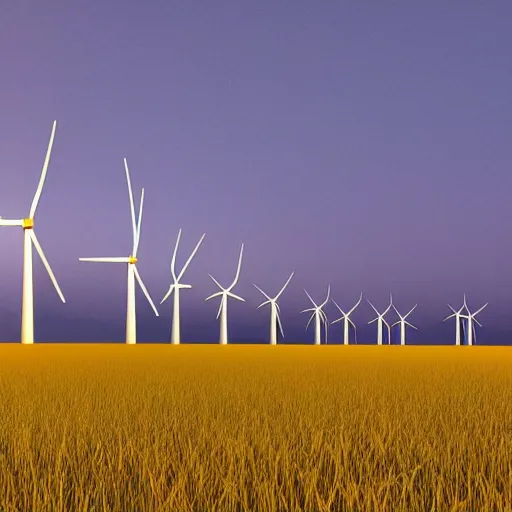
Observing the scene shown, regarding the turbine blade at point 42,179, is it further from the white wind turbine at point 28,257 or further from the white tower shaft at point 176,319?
the white tower shaft at point 176,319

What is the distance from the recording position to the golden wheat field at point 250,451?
553 cm

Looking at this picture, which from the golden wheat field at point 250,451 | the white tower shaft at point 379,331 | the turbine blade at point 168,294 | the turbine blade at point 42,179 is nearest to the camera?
the golden wheat field at point 250,451

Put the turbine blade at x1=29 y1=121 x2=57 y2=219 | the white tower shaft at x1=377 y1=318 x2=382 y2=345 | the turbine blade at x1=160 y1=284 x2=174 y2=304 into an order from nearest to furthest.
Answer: the turbine blade at x1=29 y1=121 x2=57 y2=219 → the turbine blade at x1=160 y1=284 x2=174 y2=304 → the white tower shaft at x1=377 y1=318 x2=382 y2=345

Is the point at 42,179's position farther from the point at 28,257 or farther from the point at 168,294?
the point at 168,294

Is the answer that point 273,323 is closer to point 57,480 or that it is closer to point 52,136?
point 52,136

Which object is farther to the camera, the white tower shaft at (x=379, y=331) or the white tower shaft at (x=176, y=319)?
the white tower shaft at (x=379, y=331)

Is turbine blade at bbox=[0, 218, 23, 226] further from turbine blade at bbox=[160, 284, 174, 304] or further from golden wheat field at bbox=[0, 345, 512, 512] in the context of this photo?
golden wheat field at bbox=[0, 345, 512, 512]

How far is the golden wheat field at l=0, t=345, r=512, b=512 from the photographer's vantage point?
553cm

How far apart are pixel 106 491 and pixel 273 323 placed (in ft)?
282

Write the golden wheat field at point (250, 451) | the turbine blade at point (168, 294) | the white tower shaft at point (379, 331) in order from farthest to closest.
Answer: the white tower shaft at point (379, 331) < the turbine blade at point (168, 294) < the golden wheat field at point (250, 451)

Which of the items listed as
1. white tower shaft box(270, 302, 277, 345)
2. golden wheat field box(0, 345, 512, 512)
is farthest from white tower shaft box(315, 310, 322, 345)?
golden wheat field box(0, 345, 512, 512)

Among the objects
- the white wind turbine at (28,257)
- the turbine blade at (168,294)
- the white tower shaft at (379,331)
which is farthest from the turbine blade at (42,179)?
the white tower shaft at (379,331)

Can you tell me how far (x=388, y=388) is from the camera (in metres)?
17.7

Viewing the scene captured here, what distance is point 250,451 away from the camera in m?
7.03
